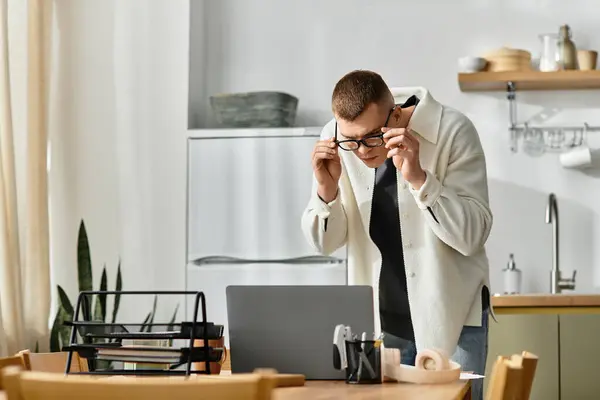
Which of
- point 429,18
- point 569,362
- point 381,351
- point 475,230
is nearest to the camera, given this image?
point 381,351

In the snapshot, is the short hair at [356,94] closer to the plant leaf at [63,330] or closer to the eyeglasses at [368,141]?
the eyeglasses at [368,141]

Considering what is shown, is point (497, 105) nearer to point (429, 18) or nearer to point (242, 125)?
point (429, 18)

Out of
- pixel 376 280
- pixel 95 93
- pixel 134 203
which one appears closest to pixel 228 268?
pixel 134 203

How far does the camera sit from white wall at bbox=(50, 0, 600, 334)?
461 cm

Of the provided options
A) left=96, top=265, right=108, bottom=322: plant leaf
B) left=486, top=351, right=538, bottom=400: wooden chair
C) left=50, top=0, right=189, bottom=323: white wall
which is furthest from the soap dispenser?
left=486, top=351, right=538, bottom=400: wooden chair

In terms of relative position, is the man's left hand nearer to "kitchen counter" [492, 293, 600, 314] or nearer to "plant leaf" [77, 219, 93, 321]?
"kitchen counter" [492, 293, 600, 314]

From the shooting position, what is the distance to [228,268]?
4520mm

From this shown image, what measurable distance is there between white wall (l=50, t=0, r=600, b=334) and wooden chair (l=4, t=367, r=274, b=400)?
3.22m

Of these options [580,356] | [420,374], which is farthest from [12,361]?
[580,356]

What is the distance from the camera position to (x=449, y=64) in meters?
4.78

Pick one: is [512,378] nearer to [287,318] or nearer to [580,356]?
[287,318]

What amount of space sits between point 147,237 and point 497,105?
6.08 feet

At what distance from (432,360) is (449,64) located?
2982 mm

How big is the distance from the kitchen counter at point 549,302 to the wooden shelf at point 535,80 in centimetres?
110
